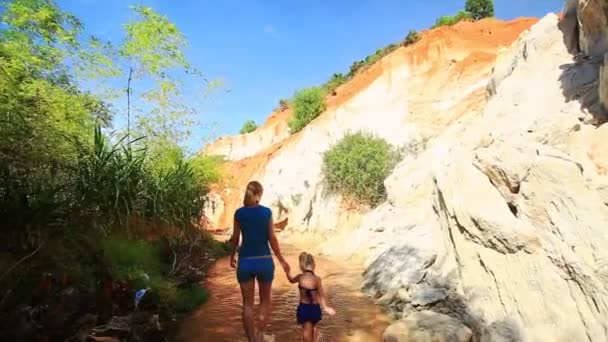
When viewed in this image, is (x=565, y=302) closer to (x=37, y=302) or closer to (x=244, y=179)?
(x=37, y=302)

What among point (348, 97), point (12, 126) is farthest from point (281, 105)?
point (12, 126)

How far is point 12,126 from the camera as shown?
5.61 metres

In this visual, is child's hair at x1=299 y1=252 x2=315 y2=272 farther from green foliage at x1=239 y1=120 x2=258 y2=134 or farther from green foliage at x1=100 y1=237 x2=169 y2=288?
green foliage at x1=239 y1=120 x2=258 y2=134

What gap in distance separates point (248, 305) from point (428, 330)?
9.18 feet

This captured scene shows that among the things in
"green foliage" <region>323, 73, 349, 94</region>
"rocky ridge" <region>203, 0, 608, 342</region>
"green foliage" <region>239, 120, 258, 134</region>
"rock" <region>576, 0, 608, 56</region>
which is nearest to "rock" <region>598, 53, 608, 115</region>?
"rocky ridge" <region>203, 0, 608, 342</region>

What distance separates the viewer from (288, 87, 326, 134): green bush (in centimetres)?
3080

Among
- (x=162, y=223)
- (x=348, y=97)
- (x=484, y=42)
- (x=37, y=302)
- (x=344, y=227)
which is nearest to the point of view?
(x=37, y=302)

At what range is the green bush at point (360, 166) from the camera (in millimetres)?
18719

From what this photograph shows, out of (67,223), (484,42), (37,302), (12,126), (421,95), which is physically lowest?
(37,302)

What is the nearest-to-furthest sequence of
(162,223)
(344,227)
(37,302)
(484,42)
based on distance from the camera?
(37,302) < (162,223) < (344,227) < (484,42)

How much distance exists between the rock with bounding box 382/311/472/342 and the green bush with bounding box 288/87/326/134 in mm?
25006

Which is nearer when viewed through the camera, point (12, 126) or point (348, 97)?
point (12, 126)

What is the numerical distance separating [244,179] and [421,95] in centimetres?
1504

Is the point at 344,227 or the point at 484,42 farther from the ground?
the point at 484,42
